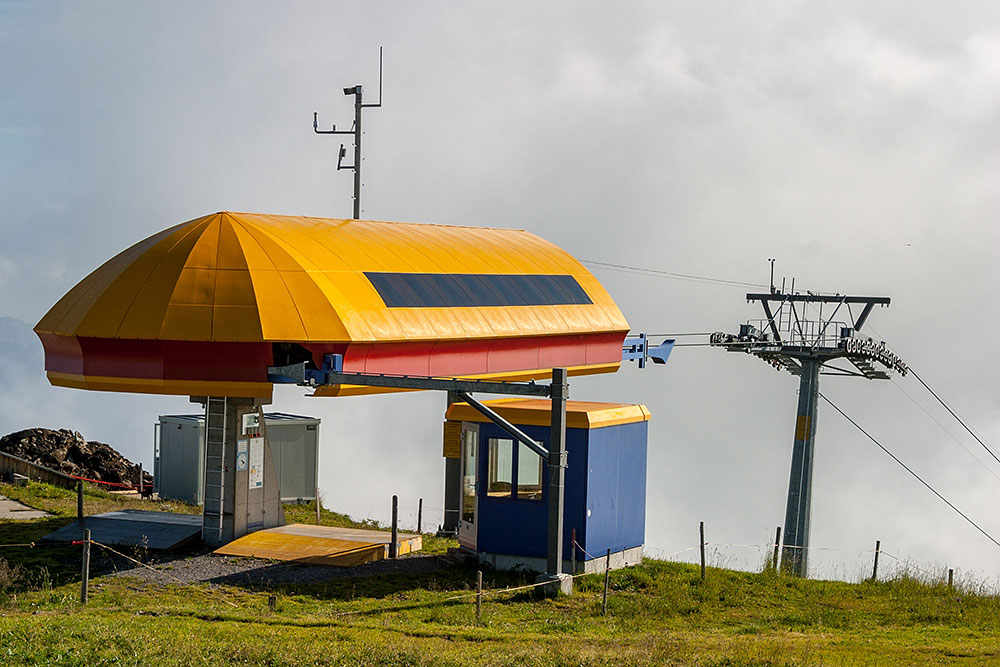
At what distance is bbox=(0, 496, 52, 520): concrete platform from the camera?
30.3 metres

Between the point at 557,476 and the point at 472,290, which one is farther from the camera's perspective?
the point at 472,290

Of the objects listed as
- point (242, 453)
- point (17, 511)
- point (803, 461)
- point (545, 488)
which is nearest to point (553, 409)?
point (545, 488)

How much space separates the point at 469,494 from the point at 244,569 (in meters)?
5.40

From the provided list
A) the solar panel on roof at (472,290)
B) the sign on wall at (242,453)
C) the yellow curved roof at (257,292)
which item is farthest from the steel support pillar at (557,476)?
the sign on wall at (242,453)

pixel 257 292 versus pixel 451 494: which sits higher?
pixel 257 292

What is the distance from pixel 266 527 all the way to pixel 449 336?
5.88 meters

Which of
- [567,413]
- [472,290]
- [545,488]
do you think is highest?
[472,290]

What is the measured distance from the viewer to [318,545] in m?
26.0

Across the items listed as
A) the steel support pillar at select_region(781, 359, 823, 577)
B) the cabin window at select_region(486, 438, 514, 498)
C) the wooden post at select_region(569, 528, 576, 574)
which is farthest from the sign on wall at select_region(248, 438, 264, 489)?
the steel support pillar at select_region(781, 359, 823, 577)

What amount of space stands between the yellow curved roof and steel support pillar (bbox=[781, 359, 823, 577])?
19.3m

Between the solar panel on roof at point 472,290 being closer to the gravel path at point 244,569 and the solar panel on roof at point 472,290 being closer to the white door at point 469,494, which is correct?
the white door at point 469,494

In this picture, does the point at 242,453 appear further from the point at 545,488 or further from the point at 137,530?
the point at 545,488

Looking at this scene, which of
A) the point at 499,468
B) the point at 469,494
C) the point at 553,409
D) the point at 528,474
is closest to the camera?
the point at 553,409

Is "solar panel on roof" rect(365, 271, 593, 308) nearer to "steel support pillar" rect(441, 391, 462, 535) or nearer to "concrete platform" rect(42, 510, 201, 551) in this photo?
"steel support pillar" rect(441, 391, 462, 535)
